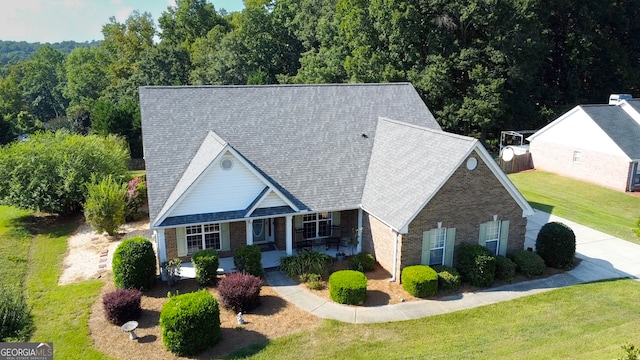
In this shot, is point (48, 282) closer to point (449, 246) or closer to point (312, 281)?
point (312, 281)

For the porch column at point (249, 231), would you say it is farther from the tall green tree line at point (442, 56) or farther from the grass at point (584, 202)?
the tall green tree line at point (442, 56)

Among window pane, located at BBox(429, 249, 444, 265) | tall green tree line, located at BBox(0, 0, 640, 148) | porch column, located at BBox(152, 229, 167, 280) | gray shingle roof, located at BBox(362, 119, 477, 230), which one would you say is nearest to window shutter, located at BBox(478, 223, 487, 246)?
window pane, located at BBox(429, 249, 444, 265)

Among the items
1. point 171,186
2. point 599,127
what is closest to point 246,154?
point 171,186

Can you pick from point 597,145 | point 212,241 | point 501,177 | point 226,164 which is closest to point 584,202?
point 597,145

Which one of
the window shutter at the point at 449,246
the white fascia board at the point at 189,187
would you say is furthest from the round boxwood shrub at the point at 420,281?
the white fascia board at the point at 189,187

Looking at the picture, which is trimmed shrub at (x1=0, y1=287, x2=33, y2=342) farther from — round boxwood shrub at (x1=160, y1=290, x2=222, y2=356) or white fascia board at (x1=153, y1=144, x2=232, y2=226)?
white fascia board at (x1=153, y1=144, x2=232, y2=226)

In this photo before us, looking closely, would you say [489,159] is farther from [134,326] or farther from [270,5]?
[270,5]
